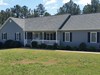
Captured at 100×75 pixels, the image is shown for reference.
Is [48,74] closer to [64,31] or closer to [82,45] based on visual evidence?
[82,45]

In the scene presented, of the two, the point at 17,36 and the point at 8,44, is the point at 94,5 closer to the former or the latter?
the point at 17,36

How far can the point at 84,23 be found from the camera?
3384cm

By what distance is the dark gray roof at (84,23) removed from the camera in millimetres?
32088

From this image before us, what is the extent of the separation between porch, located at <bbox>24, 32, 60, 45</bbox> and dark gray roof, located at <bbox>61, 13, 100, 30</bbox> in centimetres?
265

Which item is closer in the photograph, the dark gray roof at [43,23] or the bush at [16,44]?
the dark gray roof at [43,23]

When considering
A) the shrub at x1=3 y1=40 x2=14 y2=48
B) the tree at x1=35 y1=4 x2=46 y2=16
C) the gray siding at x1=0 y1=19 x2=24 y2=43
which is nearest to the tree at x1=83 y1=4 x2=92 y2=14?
the tree at x1=35 y1=4 x2=46 y2=16

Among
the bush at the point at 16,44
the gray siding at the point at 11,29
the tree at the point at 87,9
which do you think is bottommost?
the bush at the point at 16,44

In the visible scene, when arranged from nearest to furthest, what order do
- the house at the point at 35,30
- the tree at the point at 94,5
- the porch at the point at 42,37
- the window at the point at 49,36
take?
1. the porch at the point at 42,37
2. the house at the point at 35,30
3. the window at the point at 49,36
4. the tree at the point at 94,5

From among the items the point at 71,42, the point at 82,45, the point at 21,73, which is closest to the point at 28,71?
the point at 21,73

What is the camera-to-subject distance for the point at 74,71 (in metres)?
13.2

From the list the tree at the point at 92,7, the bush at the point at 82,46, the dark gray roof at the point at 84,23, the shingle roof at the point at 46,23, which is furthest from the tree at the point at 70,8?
the bush at the point at 82,46

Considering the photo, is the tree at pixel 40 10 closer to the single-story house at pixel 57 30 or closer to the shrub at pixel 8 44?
the single-story house at pixel 57 30

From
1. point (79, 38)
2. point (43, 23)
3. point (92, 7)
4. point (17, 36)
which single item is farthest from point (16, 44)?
point (92, 7)

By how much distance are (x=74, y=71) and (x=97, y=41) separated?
18412 mm
